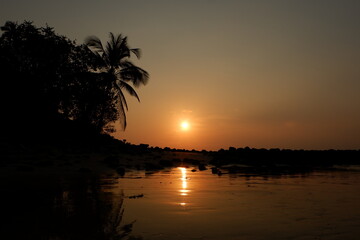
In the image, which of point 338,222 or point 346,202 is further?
point 346,202

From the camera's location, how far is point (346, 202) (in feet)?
23.4

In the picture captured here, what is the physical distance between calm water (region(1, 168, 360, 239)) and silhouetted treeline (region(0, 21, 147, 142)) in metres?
12.7

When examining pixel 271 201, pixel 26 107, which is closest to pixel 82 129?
pixel 26 107

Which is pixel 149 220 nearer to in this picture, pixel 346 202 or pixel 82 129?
pixel 346 202

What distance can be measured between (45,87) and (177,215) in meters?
17.5

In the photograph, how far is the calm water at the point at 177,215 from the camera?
4.46 m

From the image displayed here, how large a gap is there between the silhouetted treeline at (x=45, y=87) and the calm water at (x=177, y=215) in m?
12.7

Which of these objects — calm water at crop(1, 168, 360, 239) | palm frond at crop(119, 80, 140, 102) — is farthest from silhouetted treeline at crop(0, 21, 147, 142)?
calm water at crop(1, 168, 360, 239)

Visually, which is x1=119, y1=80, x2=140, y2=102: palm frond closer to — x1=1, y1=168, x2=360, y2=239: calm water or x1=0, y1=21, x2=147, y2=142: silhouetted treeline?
x1=0, y1=21, x2=147, y2=142: silhouetted treeline

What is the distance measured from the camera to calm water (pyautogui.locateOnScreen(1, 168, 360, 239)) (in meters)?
4.46

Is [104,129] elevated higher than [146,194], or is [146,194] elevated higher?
[104,129]

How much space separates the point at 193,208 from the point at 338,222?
8.01 ft

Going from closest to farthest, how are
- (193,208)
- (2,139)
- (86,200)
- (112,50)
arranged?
1. (193,208)
2. (86,200)
3. (2,139)
4. (112,50)

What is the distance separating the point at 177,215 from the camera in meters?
5.65
